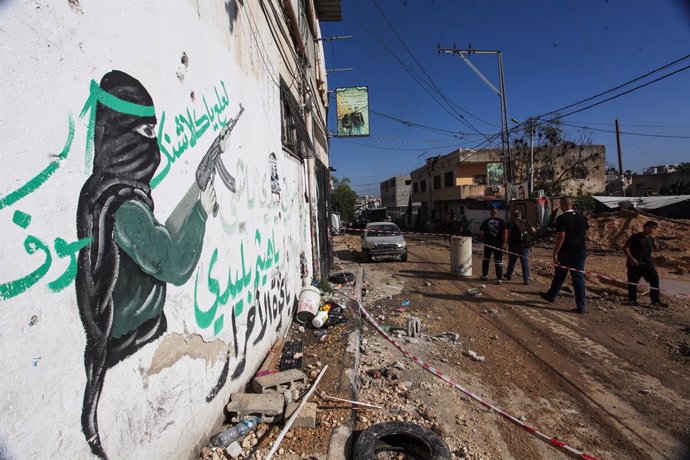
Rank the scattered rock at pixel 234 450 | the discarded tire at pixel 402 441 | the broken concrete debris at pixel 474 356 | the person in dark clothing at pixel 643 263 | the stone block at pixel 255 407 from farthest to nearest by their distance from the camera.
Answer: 1. the person in dark clothing at pixel 643 263
2. the broken concrete debris at pixel 474 356
3. the stone block at pixel 255 407
4. the discarded tire at pixel 402 441
5. the scattered rock at pixel 234 450

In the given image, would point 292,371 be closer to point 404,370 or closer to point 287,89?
point 404,370

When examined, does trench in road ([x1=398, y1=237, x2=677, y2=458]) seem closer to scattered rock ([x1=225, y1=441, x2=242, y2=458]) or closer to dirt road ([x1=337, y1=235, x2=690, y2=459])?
dirt road ([x1=337, y1=235, x2=690, y2=459])

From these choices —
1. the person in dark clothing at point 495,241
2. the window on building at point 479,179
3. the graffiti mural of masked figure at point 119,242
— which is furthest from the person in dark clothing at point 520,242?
the window on building at point 479,179

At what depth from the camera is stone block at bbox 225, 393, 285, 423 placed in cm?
286

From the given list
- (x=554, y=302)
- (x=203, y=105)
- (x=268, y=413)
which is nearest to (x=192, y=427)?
(x=268, y=413)

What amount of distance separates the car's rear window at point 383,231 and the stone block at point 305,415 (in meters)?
10.9

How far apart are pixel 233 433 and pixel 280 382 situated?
71 centimetres

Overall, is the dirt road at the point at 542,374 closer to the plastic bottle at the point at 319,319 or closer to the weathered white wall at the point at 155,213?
the plastic bottle at the point at 319,319

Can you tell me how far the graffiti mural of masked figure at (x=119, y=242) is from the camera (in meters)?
1.57

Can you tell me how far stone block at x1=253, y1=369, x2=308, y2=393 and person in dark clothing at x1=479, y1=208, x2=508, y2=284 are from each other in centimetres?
677

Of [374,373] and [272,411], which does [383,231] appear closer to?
[374,373]

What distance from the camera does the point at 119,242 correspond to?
1.76 m

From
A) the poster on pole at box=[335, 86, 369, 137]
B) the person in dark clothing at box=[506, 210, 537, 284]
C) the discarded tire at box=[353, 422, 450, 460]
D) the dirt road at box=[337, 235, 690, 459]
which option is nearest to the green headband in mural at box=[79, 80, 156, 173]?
the discarded tire at box=[353, 422, 450, 460]

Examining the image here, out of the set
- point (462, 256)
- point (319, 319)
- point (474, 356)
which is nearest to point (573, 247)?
point (474, 356)
